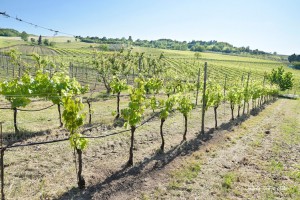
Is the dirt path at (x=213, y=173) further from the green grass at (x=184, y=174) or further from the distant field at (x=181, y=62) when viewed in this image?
the distant field at (x=181, y=62)

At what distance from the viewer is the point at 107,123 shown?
63.0 feet

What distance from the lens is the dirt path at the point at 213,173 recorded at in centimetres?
1065

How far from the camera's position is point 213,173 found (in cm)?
1248

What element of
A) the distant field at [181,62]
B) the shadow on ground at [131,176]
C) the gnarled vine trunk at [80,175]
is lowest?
the shadow on ground at [131,176]

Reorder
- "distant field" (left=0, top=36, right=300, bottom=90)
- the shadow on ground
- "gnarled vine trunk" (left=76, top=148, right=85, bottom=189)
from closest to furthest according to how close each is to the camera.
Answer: the shadow on ground < "gnarled vine trunk" (left=76, top=148, right=85, bottom=189) < "distant field" (left=0, top=36, right=300, bottom=90)

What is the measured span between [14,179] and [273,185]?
1033cm

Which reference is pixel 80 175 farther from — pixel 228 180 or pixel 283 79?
pixel 283 79

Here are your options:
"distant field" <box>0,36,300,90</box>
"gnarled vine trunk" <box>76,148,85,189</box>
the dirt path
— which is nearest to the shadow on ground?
the dirt path

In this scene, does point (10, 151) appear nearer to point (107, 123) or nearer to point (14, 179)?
point (14, 179)

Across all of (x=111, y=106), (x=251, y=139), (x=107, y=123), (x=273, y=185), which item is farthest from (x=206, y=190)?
(x=111, y=106)

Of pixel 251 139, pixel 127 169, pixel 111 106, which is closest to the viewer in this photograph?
pixel 127 169

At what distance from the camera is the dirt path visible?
1065 centimetres

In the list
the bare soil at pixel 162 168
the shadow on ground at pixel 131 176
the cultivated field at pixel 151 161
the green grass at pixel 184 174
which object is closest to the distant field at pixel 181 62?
the cultivated field at pixel 151 161

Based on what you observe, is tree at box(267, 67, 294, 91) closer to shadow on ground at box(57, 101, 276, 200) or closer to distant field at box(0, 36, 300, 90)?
distant field at box(0, 36, 300, 90)
